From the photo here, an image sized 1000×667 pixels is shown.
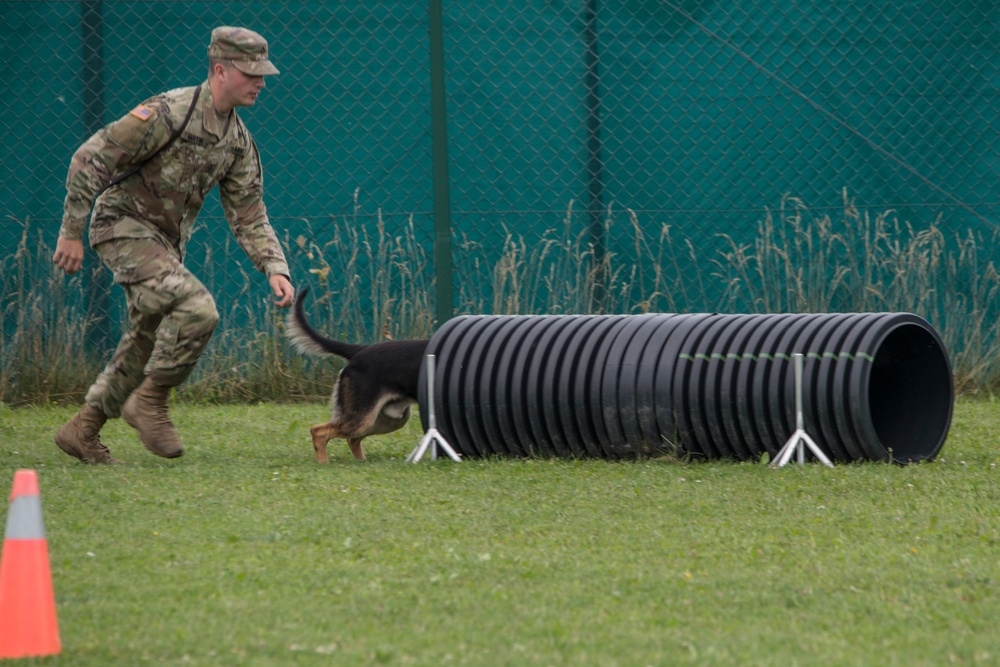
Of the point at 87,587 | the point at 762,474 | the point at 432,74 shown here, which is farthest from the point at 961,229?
the point at 87,587

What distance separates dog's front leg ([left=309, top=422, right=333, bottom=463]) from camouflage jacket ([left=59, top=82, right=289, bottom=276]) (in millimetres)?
780

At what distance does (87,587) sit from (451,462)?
263 cm

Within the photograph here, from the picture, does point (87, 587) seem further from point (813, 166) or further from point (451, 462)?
point (813, 166)

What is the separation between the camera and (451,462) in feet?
20.2

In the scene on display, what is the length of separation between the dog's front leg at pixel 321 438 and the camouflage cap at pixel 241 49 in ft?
5.60

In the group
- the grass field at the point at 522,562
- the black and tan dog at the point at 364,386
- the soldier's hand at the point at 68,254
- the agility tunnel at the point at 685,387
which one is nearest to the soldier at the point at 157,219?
the soldier's hand at the point at 68,254

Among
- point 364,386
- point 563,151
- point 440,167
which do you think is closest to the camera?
point 364,386

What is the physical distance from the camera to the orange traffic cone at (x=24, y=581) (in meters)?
2.94

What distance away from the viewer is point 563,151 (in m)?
9.23

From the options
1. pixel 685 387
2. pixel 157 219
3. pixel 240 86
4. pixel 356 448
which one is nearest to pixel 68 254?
pixel 157 219

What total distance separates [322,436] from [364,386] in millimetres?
317

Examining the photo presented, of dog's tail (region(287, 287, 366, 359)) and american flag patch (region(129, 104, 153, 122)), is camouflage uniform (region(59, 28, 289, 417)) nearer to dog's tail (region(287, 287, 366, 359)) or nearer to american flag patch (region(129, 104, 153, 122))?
american flag patch (region(129, 104, 153, 122))

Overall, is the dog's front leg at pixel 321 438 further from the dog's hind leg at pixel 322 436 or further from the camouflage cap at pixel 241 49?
the camouflage cap at pixel 241 49

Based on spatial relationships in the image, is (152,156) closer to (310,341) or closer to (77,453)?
(310,341)
